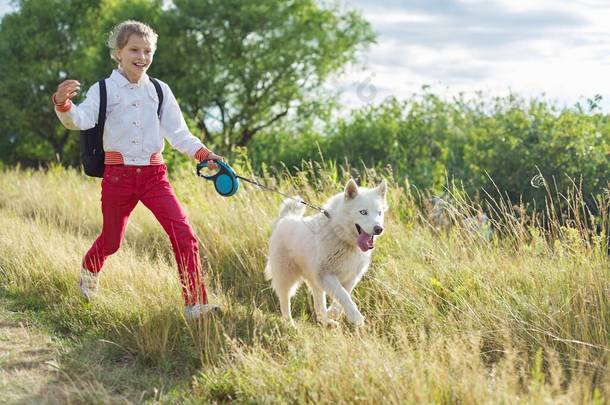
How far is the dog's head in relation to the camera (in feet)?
16.6

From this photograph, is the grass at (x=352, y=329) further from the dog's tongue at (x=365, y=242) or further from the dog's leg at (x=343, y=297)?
the dog's tongue at (x=365, y=242)

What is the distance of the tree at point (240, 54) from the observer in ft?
91.1

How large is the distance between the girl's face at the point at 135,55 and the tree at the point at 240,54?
847 inches

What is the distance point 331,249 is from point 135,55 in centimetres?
208

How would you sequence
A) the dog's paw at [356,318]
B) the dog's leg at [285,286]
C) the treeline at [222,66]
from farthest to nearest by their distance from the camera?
the treeline at [222,66], the dog's leg at [285,286], the dog's paw at [356,318]

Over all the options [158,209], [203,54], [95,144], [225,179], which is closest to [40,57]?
[203,54]

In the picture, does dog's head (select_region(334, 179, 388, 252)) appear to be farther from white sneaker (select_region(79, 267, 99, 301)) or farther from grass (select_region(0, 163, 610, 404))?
white sneaker (select_region(79, 267, 99, 301))

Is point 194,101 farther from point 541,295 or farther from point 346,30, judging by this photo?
point 541,295

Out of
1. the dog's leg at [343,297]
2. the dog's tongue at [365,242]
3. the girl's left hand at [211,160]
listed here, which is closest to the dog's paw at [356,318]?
the dog's leg at [343,297]

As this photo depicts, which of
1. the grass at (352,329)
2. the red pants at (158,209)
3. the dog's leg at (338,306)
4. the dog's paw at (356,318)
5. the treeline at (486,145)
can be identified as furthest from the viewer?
the treeline at (486,145)

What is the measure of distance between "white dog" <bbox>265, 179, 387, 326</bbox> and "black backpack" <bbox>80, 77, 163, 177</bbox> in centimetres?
155

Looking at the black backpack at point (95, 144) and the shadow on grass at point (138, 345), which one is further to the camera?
the black backpack at point (95, 144)

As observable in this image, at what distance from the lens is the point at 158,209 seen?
16.7 ft

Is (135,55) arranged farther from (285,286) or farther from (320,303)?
(320,303)
